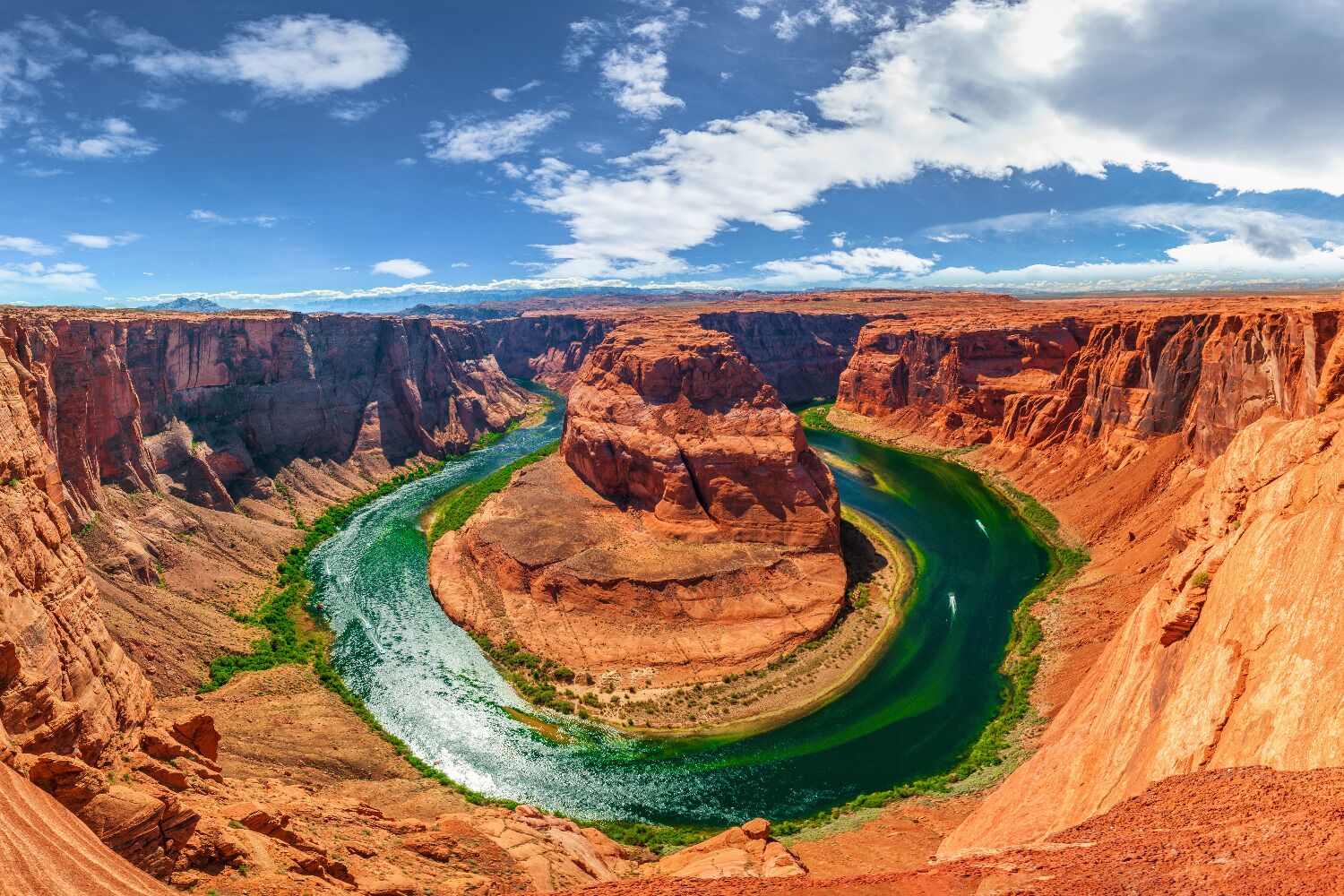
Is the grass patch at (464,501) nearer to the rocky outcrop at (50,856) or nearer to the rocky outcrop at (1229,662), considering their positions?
the rocky outcrop at (50,856)

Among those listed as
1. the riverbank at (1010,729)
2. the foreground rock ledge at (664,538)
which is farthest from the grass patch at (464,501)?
the riverbank at (1010,729)

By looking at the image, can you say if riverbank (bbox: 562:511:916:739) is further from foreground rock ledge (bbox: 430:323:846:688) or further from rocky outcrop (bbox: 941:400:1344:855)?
rocky outcrop (bbox: 941:400:1344:855)

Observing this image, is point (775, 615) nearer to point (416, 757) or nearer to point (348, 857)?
point (416, 757)

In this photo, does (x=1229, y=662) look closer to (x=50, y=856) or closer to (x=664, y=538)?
(x=50, y=856)

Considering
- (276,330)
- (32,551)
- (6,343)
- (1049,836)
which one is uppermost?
(276,330)

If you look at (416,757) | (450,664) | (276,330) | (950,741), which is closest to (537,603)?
(450,664)

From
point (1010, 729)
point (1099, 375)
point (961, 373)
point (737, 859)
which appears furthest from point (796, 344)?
point (737, 859)
